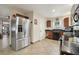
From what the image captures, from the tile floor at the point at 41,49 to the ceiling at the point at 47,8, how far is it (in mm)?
657

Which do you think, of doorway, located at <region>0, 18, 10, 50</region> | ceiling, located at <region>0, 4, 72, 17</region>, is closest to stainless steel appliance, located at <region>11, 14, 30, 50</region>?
doorway, located at <region>0, 18, 10, 50</region>

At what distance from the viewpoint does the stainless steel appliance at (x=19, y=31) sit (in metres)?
1.89

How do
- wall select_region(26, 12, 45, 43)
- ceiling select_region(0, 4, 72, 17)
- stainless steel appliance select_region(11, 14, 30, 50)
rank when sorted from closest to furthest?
ceiling select_region(0, 4, 72, 17) < stainless steel appliance select_region(11, 14, 30, 50) < wall select_region(26, 12, 45, 43)

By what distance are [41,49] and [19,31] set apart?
2.14 ft

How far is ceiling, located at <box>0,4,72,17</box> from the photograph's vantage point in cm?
175

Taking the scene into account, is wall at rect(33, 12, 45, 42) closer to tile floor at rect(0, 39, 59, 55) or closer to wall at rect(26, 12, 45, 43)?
wall at rect(26, 12, 45, 43)

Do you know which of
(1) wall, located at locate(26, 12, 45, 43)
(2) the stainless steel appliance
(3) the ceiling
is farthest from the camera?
(1) wall, located at locate(26, 12, 45, 43)

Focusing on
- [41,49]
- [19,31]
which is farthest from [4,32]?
[41,49]

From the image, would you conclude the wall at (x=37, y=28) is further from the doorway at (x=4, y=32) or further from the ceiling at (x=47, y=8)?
the doorway at (x=4, y=32)

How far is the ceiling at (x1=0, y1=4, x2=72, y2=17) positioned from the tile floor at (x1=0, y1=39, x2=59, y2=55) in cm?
66

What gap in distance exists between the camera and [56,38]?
6.44ft
